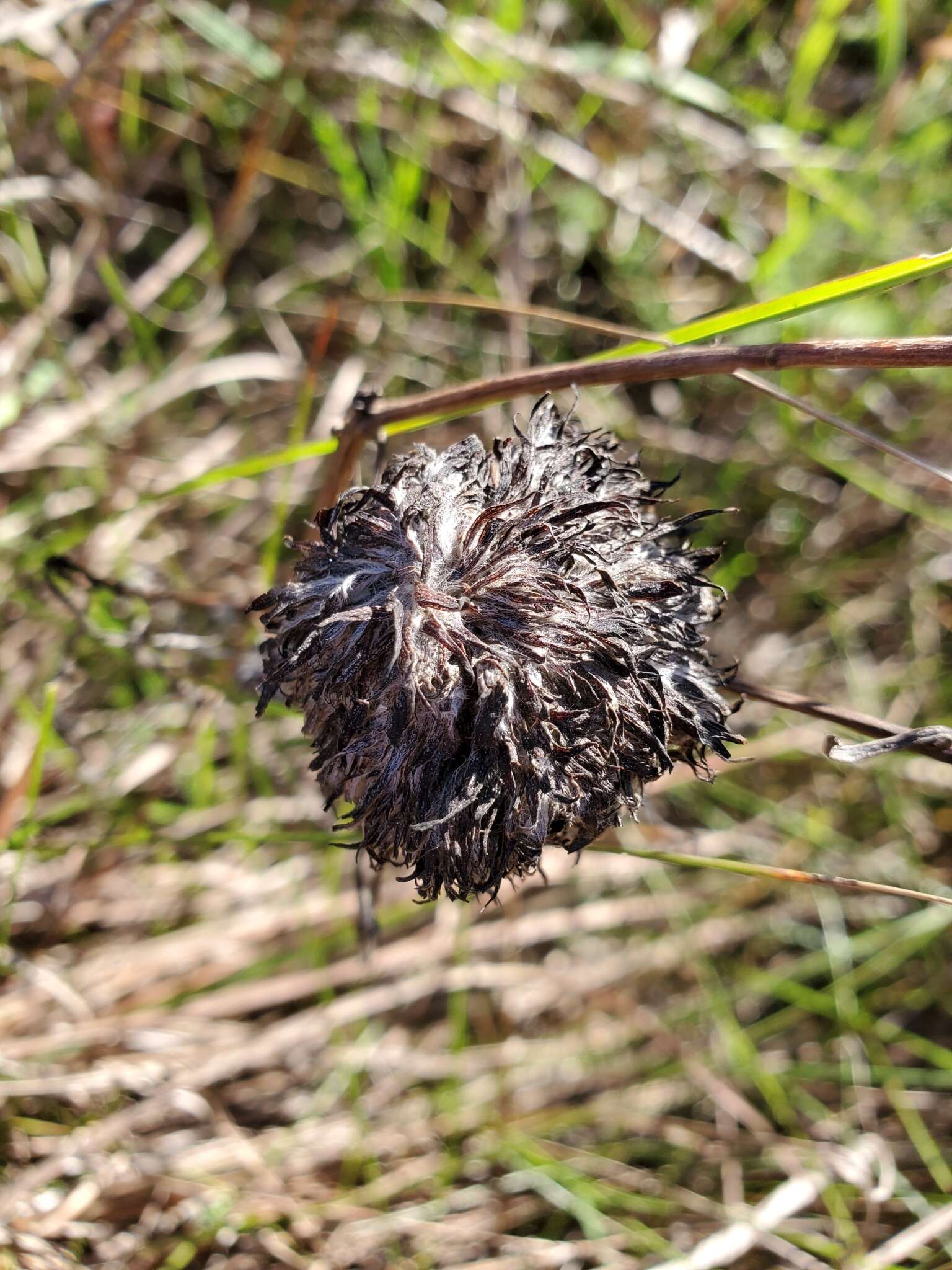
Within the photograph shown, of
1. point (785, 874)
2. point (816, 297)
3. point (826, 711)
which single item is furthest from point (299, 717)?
point (816, 297)

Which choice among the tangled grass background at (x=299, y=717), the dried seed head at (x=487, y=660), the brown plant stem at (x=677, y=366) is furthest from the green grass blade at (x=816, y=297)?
the tangled grass background at (x=299, y=717)

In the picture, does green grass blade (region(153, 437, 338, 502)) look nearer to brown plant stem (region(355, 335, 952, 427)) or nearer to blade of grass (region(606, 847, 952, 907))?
brown plant stem (region(355, 335, 952, 427))

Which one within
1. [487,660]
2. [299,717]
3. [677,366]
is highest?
[677,366]

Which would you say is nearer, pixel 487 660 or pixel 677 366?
pixel 487 660

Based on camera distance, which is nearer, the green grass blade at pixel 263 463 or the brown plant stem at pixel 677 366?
the brown plant stem at pixel 677 366

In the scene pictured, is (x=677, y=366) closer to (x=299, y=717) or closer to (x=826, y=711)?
(x=826, y=711)

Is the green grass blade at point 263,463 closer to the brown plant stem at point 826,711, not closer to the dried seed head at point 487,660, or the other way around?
the dried seed head at point 487,660

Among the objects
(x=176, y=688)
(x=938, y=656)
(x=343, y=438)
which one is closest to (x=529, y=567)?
(x=343, y=438)

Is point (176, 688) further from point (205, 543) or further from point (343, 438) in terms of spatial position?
point (343, 438)
